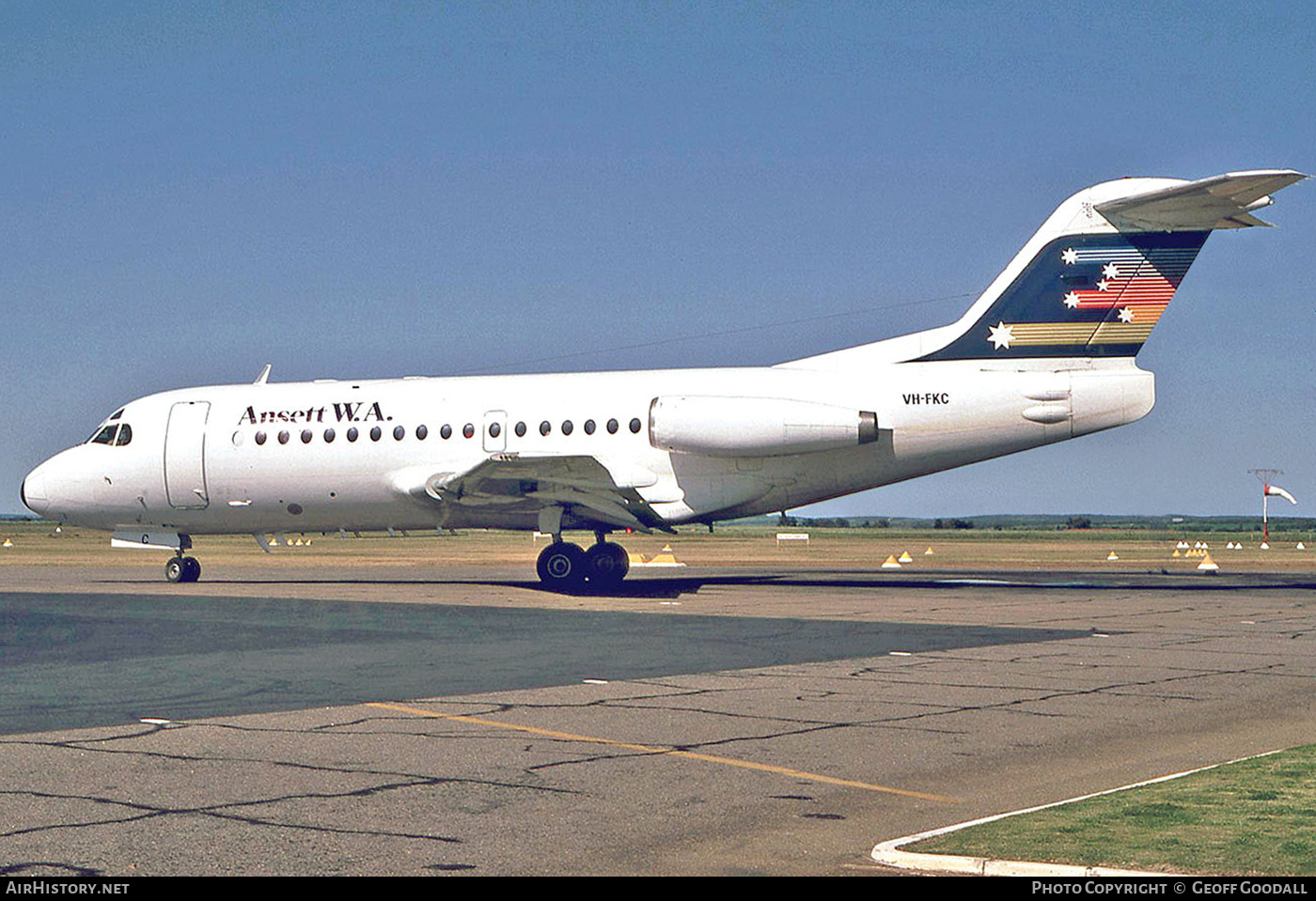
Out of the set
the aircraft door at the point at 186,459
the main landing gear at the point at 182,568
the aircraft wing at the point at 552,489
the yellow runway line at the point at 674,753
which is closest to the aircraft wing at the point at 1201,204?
the aircraft wing at the point at 552,489

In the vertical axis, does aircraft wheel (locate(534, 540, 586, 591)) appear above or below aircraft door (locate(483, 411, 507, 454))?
below

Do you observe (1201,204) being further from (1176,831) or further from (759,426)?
(1176,831)

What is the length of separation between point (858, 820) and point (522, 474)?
19216 mm

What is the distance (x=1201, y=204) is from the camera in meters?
24.0

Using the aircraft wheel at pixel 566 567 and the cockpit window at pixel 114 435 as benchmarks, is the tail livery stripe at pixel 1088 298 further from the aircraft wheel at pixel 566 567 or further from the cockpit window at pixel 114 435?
the cockpit window at pixel 114 435

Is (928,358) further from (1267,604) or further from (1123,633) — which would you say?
(1123,633)

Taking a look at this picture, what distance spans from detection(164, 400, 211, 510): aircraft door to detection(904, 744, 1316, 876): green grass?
2525 centimetres


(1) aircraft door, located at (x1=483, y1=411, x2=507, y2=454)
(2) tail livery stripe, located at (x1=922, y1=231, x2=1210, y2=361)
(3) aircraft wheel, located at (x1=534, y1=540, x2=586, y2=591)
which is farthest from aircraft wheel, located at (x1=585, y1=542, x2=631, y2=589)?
(2) tail livery stripe, located at (x1=922, y1=231, x2=1210, y2=361)

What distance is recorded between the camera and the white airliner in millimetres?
25359

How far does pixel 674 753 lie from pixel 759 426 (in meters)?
16.6

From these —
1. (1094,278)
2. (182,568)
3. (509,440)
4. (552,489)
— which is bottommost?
(182,568)

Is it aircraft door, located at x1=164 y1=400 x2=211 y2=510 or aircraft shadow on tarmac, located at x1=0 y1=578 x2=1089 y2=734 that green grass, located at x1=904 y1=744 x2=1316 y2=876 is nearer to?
aircraft shadow on tarmac, located at x1=0 y1=578 x2=1089 y2=734

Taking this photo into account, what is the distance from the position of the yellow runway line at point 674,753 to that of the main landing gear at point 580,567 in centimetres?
1564

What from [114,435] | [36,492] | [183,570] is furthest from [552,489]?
[36,492]
